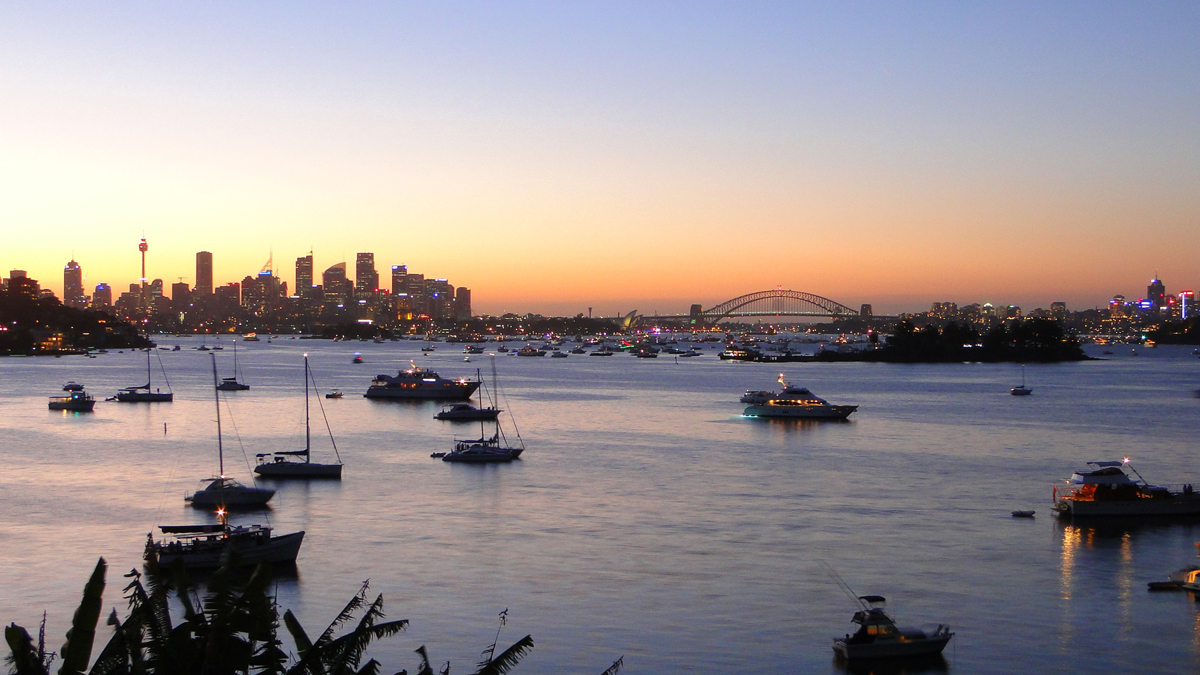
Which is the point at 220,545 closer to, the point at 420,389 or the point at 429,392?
the point at 429,392

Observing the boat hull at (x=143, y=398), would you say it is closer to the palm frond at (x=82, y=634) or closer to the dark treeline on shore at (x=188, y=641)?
the dark treeline on shore at (x=188, y=641)

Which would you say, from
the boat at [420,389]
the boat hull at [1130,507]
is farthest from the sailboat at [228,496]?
the boat at [420,389]

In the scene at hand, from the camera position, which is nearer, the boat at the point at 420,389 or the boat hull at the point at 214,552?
the boat hull at the point at 214,552

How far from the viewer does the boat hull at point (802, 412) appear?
2292 inches

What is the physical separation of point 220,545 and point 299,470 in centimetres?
1450

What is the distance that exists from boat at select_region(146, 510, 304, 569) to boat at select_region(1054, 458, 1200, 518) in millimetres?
18745

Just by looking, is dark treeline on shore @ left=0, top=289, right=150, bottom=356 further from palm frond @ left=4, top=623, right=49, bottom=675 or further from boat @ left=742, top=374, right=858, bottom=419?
palm frond @ left=4, top=623, right=49, bottom=675

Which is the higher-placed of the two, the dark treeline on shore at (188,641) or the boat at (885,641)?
the dark treeline on shore at (188,641)

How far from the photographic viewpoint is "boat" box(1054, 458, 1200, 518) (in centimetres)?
2864

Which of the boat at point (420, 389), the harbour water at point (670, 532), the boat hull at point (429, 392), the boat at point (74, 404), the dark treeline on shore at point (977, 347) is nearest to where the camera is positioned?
the harbour water at point (670, 532)

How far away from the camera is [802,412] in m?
58.5

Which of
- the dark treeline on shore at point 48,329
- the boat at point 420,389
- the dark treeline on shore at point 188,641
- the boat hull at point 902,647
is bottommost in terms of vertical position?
the boat hull at point 902,647

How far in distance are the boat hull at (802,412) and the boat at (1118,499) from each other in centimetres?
2850

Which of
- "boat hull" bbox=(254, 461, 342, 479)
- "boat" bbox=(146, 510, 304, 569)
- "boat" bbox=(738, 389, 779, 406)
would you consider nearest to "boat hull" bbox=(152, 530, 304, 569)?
"boat" bbox=(146, 510, 304, 569)
